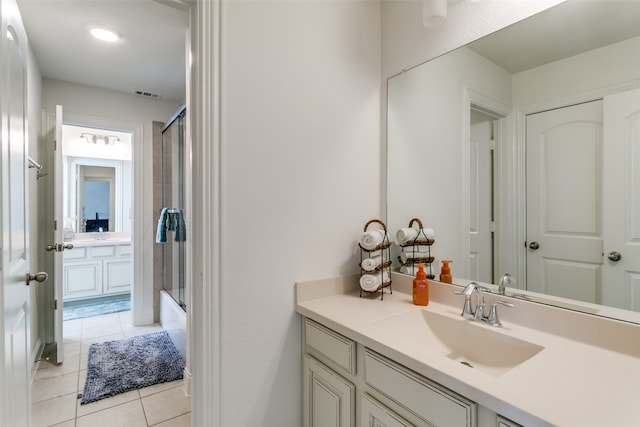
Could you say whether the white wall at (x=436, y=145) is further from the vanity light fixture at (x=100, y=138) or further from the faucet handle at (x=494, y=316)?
the vanity light fixture at (x=100, y=138)

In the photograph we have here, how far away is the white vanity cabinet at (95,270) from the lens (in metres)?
3.89

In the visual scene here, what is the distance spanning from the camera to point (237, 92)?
1.20 meters

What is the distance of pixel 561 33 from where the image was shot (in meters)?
1.08

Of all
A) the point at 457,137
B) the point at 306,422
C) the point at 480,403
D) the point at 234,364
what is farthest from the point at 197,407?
the point at 457,137

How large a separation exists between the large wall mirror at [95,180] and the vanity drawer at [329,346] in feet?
13.3

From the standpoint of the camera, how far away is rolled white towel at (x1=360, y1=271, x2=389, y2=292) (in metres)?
1.41

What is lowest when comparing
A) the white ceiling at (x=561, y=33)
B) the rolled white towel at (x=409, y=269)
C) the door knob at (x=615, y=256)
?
the rolled white towel at (x=409, y=269)

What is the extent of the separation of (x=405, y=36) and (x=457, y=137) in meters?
0.57

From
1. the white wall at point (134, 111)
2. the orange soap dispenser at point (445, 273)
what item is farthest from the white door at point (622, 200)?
the white wall at point (134, 111)

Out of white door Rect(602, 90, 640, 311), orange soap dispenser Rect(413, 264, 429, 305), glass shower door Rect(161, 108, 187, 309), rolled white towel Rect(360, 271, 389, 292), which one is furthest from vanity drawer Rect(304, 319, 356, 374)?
glass shower door Rect(161, 108, 187, 309)

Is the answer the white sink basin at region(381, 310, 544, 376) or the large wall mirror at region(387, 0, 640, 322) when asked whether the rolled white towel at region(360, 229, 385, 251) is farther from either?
the white sink basin at region(381, 310, 544, 376)

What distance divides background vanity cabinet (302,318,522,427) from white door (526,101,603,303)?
635mm

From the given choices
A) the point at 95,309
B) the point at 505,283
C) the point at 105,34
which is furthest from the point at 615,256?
the point at 95,309

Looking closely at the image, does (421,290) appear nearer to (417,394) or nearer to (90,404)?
(417,394)
